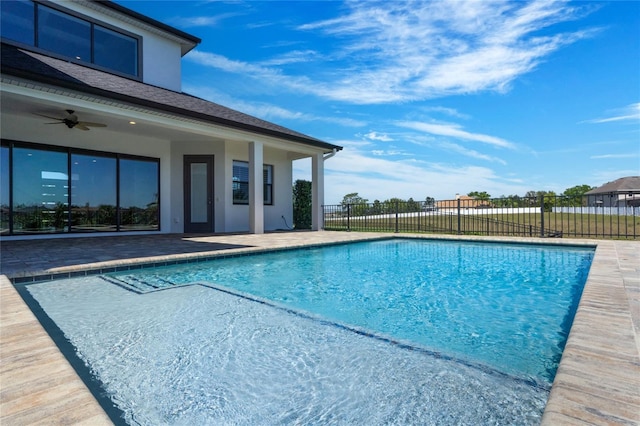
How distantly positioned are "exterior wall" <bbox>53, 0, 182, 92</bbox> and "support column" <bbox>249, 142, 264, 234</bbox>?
12.9 feet

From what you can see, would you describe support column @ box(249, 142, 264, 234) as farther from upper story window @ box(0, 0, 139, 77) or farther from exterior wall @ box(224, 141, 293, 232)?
upper story window @ box(0, 0, 139, 77)

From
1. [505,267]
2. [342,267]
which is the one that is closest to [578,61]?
[505,267]

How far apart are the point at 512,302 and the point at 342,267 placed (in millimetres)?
2657

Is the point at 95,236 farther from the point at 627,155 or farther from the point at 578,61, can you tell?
the point at 627,155

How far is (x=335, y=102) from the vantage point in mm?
16438

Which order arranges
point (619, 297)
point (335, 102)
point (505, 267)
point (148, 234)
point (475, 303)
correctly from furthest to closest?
1. point (335, 102)
2. point (148, 234)
3. point (505, 267)
4. point (475, 303)
5. point (619, 297)

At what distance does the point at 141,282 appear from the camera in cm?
429

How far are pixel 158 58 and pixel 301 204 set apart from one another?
696 centimetres

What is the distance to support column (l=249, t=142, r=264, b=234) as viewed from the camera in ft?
30.7

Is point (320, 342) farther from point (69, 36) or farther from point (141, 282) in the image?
point (69, 36)

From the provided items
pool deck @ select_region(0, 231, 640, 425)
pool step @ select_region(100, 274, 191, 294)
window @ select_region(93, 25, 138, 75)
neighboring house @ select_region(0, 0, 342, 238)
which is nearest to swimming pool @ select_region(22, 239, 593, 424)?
pool step @ select_region(100, 274, 191, 294)

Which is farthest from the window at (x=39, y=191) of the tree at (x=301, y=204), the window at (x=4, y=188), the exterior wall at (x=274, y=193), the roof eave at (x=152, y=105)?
the tree at (x=301, y=204)

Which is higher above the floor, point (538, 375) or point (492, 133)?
point (492, 133)

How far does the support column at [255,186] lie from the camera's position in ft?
30.7
